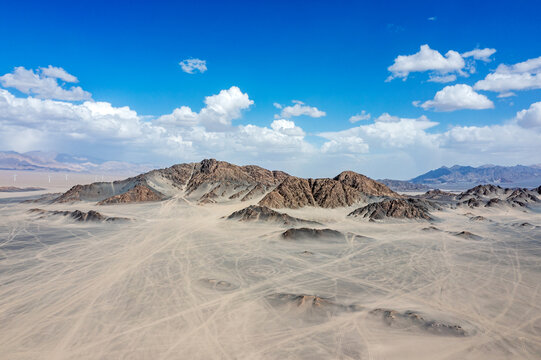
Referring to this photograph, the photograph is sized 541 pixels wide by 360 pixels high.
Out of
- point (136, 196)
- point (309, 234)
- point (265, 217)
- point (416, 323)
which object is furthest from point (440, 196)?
point (416, 323)

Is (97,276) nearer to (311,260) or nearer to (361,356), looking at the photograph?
(311,260)

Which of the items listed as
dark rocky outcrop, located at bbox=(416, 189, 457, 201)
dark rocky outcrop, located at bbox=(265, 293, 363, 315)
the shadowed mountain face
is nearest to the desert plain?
dark rocky outcrop, located at bbox=(265, 293, 363, 315)

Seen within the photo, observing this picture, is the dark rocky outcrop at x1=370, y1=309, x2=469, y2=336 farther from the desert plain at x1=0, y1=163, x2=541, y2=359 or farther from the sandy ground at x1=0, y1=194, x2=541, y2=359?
the sandy ground at x1=0, y1=194, x2=541, y2=359

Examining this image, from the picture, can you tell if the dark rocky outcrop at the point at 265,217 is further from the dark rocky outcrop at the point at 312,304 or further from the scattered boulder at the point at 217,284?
the dark rocky outcrop at the point at 312,304

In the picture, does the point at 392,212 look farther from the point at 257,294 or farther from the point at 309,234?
the point at 257,294

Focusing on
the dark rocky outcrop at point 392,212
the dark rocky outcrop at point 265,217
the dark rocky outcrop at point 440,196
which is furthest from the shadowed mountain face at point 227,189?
the dark rocky outcrop at point 440,196
